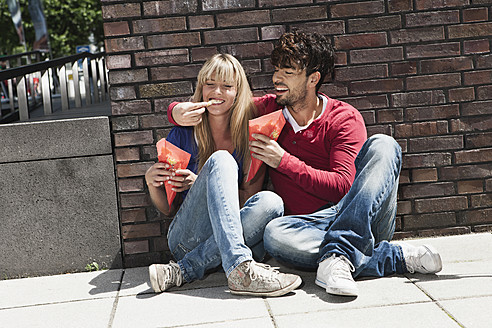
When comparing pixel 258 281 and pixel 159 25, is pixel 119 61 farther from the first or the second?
pixel 258 281

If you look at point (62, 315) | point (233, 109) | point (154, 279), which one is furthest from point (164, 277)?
point (233, 109)

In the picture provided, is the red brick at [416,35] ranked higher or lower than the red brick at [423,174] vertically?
higher

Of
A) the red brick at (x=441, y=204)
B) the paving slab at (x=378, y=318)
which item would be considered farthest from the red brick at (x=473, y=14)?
the paving slab at (x=378, y=318)

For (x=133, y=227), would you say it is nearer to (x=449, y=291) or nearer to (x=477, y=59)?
(x=449, y=291)

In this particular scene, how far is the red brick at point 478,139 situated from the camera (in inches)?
155

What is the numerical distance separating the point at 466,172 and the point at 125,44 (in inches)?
96.5

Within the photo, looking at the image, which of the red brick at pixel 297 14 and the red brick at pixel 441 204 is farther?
the red brick at pixel 441 204

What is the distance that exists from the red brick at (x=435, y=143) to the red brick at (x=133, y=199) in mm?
1828

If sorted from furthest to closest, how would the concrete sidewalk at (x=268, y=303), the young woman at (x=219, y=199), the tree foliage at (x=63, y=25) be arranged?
the tree foliage at (x=63, y=25) → the young woman at (x=219, y=199) → the concrete sidewalk at (x=268, y=303)

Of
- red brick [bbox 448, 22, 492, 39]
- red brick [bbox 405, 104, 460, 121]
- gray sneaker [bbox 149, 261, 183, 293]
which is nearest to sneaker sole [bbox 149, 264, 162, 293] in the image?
gray sneaker [bbox 149, 261, 183, 293]

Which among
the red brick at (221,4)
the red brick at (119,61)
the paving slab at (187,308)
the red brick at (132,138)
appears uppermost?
the red brick at (221,4)

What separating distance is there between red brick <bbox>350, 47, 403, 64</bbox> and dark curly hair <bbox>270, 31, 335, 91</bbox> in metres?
0.35

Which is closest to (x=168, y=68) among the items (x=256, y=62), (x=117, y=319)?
(x=256, y=62)

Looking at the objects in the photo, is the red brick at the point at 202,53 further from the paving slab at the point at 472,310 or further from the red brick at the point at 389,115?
the paving slab at the point at 472,310
